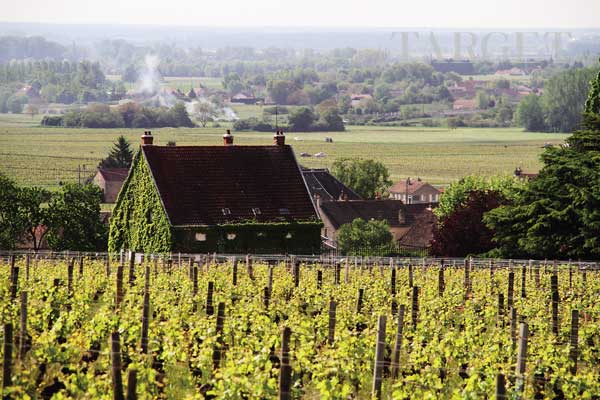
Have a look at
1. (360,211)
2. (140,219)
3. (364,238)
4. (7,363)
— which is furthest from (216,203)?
(7,363)

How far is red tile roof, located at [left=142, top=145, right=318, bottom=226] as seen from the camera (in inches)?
1961

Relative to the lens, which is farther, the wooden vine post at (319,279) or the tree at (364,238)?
the tree at (364,238)

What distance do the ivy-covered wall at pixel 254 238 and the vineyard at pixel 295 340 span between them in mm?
14376

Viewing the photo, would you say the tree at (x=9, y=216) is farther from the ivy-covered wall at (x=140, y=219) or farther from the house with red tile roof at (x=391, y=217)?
the house with red tile roof at (x=391, y=217)

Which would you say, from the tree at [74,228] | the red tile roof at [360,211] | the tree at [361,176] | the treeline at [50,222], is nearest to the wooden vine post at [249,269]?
the tree at [74,228]

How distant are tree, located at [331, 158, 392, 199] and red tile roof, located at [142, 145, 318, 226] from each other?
57.1 m

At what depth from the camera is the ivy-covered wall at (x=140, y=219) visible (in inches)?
1939

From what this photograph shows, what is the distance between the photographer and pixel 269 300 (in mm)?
27141

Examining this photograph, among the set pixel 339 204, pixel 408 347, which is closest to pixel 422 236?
pixel 339 204

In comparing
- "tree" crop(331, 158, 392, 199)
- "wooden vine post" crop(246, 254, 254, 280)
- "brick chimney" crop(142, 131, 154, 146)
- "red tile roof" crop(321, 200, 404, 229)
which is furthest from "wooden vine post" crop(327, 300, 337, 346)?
"tree" crop(331, 158, 392, 199)

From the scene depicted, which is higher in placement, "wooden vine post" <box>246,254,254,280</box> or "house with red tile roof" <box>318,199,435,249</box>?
"house with red tile roof" <box>318,199,435,249</box>

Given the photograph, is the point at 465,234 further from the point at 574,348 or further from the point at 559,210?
the point at 574,348

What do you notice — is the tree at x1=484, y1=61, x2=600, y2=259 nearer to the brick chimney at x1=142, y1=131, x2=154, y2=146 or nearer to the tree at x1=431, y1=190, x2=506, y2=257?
the tree at x1=431, y1=190, x2=506, y2=257

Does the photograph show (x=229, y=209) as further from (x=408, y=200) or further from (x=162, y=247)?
(x=408, y=200)
